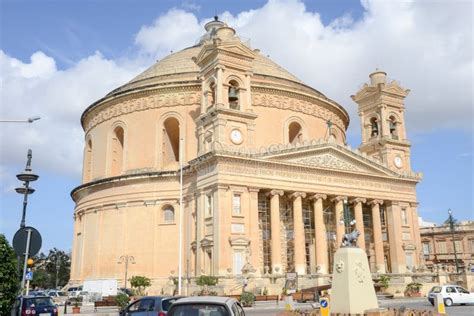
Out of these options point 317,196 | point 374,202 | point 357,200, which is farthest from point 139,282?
point 374,202

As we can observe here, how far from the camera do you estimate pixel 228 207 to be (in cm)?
3312

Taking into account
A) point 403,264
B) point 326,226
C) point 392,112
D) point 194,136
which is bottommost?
point 403,264

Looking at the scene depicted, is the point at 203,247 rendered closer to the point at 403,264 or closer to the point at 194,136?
the point at 194,136

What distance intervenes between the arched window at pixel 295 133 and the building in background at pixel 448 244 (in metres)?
31.3

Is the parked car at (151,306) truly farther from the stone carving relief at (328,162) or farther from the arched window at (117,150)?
the arched window at (117,150)

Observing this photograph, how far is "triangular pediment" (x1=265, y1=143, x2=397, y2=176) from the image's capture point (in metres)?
36.5

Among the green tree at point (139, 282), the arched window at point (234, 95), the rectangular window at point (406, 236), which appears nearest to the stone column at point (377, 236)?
the rectangular window at point (406, 236)

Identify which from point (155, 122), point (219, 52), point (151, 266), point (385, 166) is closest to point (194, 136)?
point (155, 122)

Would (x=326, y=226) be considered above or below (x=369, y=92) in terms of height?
below

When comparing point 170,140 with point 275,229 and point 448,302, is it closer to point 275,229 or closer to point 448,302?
point 275,229

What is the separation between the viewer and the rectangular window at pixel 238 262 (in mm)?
32688

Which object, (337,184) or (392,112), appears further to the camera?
(392,112)

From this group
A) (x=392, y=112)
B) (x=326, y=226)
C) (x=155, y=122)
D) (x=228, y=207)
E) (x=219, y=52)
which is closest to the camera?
(x=228, y=207)

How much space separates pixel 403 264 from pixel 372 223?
4.09m
